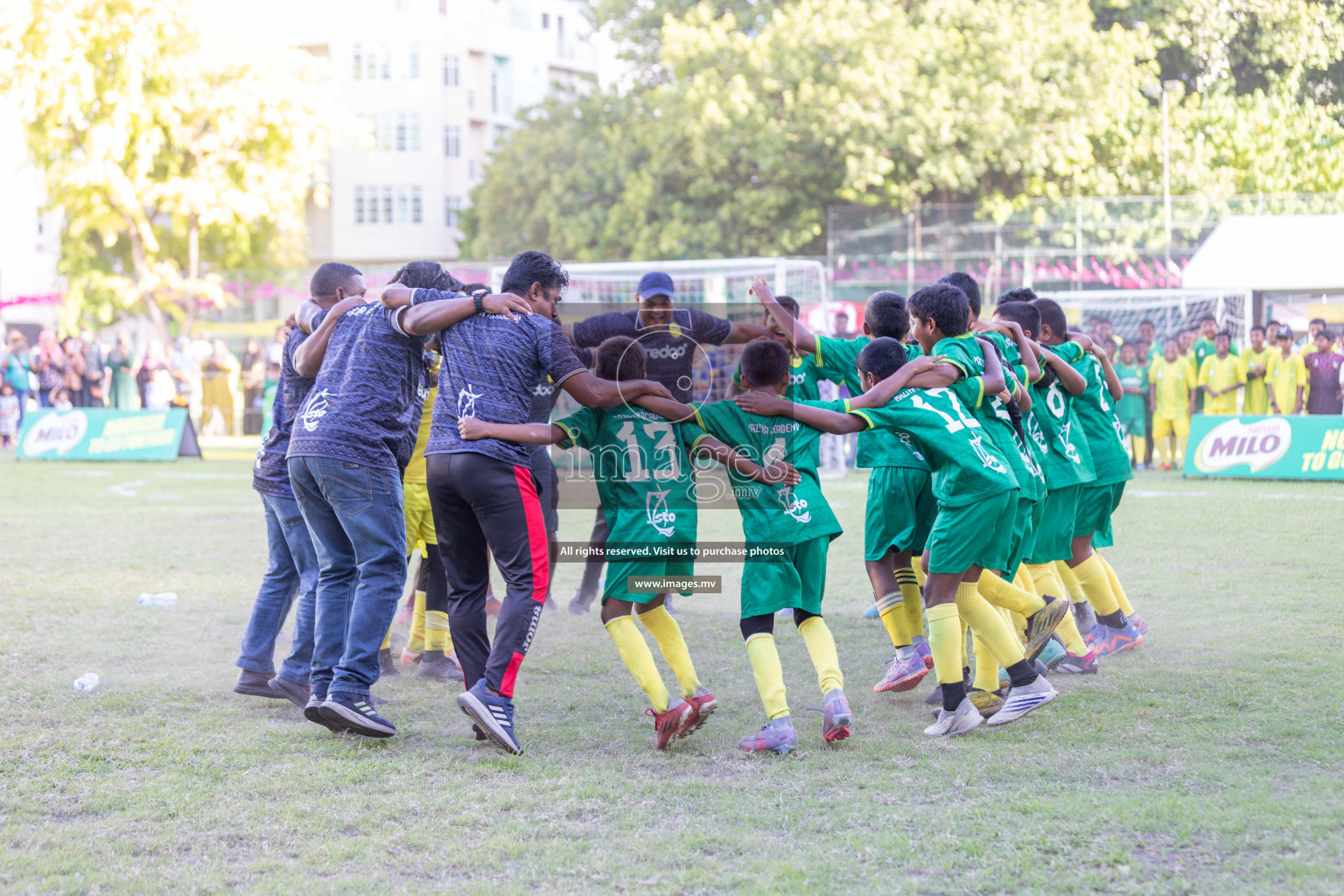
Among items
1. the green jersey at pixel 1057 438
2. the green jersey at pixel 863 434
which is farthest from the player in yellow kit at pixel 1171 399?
the green jersey at pixel 863 434

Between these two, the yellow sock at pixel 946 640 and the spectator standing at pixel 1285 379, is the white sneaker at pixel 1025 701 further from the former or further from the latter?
the spectator standing at pixel 1285 379

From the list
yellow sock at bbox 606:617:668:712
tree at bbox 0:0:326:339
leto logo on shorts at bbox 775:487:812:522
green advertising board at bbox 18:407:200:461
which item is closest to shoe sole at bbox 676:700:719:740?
yellow sock at bbox 606:617:668:712

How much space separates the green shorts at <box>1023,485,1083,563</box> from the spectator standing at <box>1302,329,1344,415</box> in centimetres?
1199

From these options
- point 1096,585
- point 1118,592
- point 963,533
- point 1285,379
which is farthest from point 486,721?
point 1285,379

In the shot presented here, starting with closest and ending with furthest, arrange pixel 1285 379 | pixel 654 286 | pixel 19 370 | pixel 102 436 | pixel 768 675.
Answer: pixel 768 675 < pixel 654 286 < pixel 1285 379 < pixel 102 436 < pixel 19 370

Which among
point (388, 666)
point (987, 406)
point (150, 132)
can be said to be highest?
point (150, 132)

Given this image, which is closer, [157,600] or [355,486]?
[355,486]

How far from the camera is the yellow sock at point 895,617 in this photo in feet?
20.1

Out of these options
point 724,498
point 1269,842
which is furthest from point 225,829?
point 724,498

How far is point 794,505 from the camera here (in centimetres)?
510

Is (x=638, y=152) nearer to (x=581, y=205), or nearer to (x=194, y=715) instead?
(x=581, y=205)

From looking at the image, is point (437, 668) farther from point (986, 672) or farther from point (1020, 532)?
point (1020, 532)

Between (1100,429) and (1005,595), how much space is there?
1767 millimetres

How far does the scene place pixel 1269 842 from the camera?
381 cm
